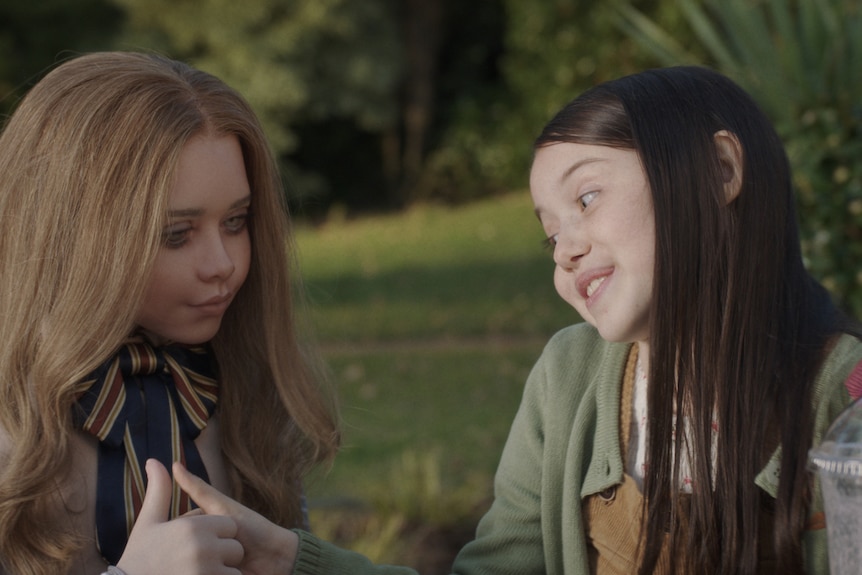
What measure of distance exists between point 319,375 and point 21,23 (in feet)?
49.8

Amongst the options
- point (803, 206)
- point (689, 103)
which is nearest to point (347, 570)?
point (689, 103)

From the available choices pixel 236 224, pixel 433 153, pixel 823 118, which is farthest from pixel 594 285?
pixel 433 153

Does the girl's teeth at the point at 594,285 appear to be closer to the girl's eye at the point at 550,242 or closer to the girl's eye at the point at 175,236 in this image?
the girl's eye at the point at 550,242

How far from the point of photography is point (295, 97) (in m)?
14.9

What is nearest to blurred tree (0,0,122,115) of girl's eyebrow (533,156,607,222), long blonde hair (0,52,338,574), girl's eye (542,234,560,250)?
long blonde hair (0,52,338,574)

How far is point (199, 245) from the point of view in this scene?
1913 mm

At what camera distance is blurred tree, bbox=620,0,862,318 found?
3.79 metres

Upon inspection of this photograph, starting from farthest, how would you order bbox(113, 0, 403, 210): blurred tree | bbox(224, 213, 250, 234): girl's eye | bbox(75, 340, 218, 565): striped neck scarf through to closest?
bbox(113, 0, 403, 210): blurred tree
bbox(224, 213, 250, 234): girl's eye
bbox(75, 340, 218, 565): striped neck scarf

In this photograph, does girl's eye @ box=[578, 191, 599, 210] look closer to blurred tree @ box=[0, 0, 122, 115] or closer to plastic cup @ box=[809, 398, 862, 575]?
plastic cup @ box=[809, 398, 862, 575]

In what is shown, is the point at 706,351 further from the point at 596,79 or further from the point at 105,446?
the point at 596,79

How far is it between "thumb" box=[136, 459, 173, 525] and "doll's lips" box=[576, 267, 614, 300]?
2.37 feet

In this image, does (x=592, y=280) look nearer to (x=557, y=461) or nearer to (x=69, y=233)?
(x=557, y=461)

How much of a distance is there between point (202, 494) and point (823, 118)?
2.87m

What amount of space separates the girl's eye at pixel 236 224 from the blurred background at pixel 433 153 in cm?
47
